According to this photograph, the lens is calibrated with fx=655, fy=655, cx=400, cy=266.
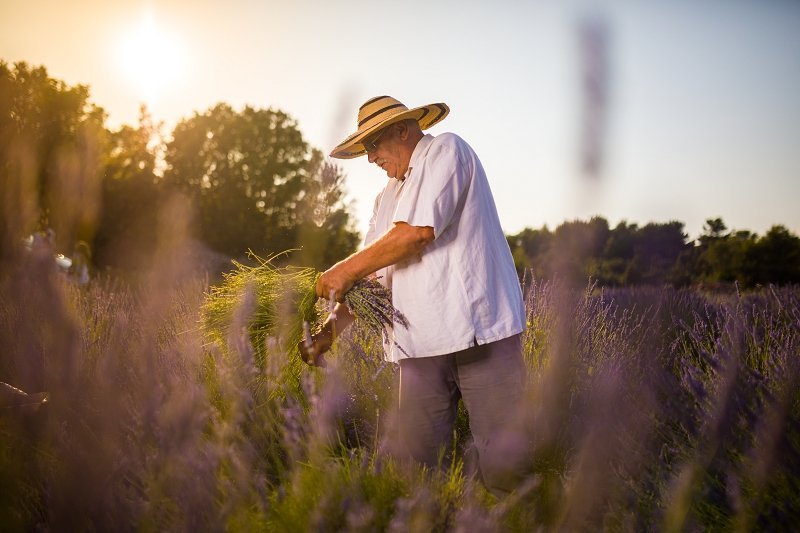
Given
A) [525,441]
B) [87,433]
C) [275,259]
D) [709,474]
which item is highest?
[275,259]

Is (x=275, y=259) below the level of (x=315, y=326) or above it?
above

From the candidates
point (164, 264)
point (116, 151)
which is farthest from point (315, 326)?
point (116, 151)

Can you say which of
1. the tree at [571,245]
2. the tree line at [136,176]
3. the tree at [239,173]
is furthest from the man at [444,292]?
the tree at [239,173]

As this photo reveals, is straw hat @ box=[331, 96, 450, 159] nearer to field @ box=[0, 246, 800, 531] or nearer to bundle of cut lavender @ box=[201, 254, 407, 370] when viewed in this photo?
bundle of cut lavender @ box=[201, 254, 407, 370]

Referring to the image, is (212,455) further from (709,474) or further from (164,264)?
(164,264)

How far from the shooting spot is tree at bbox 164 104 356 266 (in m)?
29.2

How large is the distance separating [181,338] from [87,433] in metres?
1.69

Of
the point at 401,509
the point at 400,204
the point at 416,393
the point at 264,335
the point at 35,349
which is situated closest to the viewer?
the point at 401,509

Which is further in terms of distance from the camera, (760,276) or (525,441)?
(760,276)

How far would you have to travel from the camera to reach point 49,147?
19.6m

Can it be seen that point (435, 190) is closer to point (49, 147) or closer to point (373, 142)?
point (373, 142)

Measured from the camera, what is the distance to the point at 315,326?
10.0 feet

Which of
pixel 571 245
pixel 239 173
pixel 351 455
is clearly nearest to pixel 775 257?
pixel 239 173

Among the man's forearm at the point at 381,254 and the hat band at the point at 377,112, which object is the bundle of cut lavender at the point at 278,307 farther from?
the hat band at the point at 377,112
